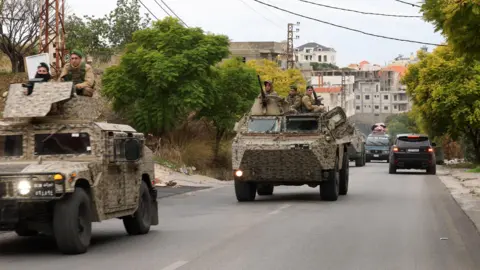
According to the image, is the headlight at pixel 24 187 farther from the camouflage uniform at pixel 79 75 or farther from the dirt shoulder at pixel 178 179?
the dirt shoulder at pixel 178 179

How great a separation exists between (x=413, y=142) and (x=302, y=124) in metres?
18.4

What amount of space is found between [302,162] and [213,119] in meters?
17.2

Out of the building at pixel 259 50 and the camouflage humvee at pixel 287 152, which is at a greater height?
the building at pixel 259 50

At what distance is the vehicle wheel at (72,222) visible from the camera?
441 inches

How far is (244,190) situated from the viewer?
70.9 ft

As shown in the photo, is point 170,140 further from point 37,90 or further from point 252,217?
point 37,90

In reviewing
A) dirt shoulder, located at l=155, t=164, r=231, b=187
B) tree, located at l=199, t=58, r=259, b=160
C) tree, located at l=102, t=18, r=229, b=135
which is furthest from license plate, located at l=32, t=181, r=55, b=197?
tree, located at l=199, t=58, r=259, b=160

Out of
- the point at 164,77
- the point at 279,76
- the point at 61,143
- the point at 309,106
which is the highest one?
the point at 279,76

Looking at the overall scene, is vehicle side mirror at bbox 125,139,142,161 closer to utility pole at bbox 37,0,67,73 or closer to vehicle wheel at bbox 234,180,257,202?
vehicle wheel at bbox 234,180,257,202

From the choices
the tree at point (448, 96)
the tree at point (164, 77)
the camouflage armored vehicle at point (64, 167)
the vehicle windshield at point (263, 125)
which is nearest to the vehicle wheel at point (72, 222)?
the camouflage armored vehicle at point (64, 167)

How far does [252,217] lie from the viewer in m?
17.4

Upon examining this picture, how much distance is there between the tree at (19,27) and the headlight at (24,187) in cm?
3674

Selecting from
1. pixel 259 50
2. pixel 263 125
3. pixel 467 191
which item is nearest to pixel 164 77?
pixel 467 191

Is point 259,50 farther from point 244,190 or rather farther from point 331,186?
point 331,186
